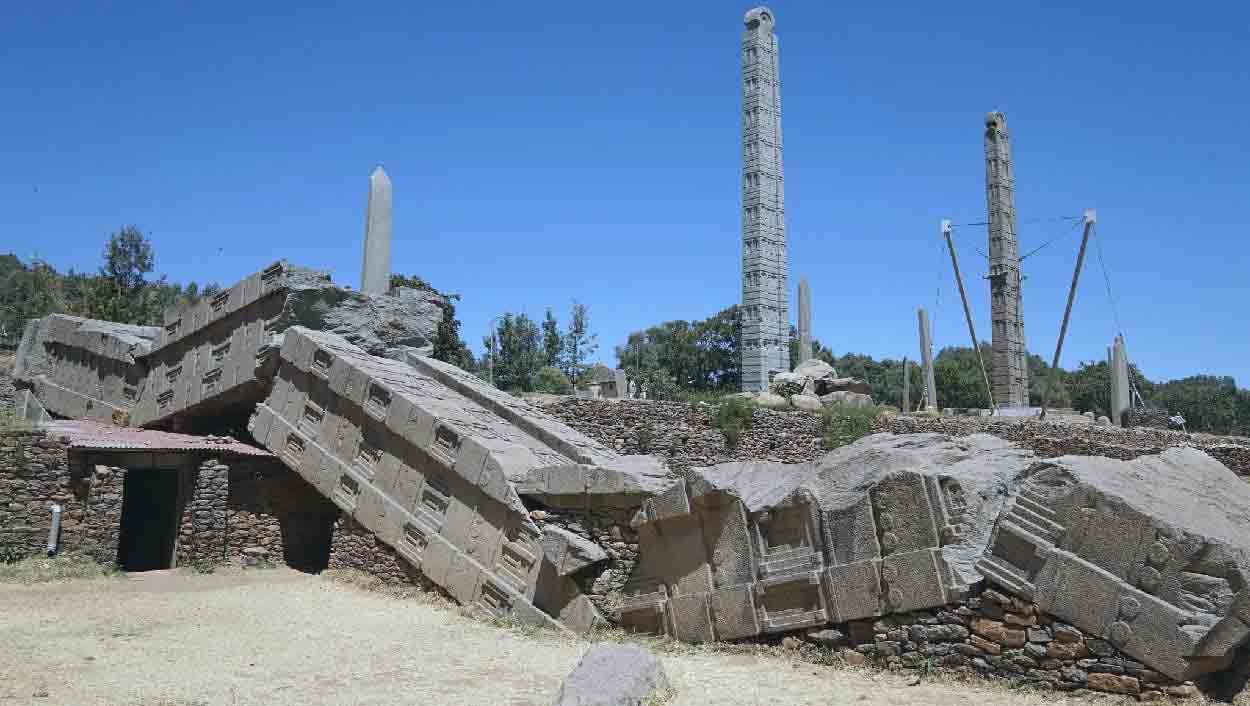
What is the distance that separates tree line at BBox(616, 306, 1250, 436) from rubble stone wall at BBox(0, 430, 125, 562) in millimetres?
26961

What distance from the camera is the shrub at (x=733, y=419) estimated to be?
63.4 ft

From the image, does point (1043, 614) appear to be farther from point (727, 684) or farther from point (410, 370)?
point (410, 370)

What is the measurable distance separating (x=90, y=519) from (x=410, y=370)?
15.0ft

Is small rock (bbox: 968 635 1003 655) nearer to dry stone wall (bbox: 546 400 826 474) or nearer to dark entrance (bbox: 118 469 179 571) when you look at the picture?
dry stone wall (bbox: 546 400 826 474)

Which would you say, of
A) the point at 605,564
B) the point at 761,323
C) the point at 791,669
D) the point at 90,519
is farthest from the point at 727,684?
the point at 761,323

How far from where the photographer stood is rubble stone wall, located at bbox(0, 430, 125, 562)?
37.1ft

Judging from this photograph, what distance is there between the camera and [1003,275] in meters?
25.4

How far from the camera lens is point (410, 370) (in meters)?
13.7

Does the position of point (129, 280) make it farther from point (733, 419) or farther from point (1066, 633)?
point (1066, 633)

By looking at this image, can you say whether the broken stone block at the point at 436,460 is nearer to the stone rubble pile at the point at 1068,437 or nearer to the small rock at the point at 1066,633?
the small rock at the point at 1066,633

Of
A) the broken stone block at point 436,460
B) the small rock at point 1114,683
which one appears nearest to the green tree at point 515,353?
the broken stone block at point 436,460

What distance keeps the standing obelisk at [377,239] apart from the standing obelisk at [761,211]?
1104 cm

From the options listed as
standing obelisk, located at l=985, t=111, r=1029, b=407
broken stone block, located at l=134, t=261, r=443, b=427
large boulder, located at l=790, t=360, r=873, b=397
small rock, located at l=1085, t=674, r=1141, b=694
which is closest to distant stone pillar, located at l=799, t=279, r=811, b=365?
large boulder, located at l=790, t=360, r=873, b=397

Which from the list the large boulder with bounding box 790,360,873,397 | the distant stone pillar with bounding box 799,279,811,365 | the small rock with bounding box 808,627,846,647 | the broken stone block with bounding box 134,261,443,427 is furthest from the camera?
the distant stone pillar with bounding box 799,279,811,365
